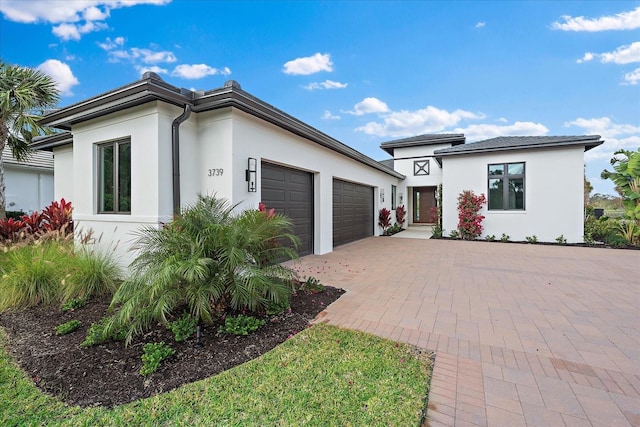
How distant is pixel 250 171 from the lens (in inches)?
224

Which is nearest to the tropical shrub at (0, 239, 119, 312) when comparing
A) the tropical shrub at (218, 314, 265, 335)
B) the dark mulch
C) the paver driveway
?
the dark mulch

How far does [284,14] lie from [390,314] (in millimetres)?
9859

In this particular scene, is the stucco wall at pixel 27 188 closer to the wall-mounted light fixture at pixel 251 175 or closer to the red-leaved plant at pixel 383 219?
the wall-mounted light fixture at pixel 251 175

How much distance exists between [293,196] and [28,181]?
13370 millimetres

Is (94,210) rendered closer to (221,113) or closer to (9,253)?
(9,253)

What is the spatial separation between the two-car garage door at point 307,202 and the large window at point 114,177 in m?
2.74

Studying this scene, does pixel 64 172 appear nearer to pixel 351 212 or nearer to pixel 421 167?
pixel 351 212

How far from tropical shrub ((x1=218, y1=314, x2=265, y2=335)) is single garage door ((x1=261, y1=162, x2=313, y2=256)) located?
10.2 feet

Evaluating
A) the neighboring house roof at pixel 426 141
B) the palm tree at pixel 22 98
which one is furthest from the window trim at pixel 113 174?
the neighboring house roof at pixel 426 141

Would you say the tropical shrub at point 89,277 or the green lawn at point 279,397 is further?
the tropical shrub at point 89,277

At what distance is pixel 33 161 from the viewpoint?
12305 millimetres

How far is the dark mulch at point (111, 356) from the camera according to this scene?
237cm

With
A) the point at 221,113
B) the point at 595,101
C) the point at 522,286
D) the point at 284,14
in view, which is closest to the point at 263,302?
the point at 221,113

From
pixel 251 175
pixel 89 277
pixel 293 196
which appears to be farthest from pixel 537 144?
pixel 89 277
